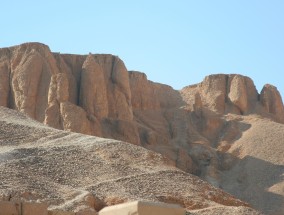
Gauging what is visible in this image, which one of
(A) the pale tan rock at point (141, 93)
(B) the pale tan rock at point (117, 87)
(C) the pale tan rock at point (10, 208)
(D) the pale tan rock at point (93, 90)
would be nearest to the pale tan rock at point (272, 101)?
(A) the pale tan rock at point (141, 93)

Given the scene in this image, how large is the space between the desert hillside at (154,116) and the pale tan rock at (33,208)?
31.2 m

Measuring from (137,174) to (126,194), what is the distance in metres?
2.92

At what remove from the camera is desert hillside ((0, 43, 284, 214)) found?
4781 cm

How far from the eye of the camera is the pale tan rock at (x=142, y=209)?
10.2 meters

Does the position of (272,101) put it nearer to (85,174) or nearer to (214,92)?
(214,92)

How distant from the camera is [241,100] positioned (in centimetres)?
6291

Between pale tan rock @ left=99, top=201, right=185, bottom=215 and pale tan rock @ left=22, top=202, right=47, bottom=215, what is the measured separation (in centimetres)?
333

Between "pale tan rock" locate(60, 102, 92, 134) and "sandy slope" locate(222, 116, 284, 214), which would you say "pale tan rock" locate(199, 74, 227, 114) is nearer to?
"sandy slope" locate(222, 116, 284, 214)

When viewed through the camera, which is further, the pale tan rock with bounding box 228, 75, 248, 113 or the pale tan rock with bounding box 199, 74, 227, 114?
the pale tan rock with bounding box 199, 74, 227, 114

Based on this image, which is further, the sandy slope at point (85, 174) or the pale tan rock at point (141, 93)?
the pale tan rock at point (141, 93)

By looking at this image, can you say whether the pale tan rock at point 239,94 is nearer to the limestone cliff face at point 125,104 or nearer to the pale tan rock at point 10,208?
the limestone cliff face at point 125,104

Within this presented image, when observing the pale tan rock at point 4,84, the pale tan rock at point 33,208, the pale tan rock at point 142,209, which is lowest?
the pale tan rock at point 33,208

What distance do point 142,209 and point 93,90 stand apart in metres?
42.8

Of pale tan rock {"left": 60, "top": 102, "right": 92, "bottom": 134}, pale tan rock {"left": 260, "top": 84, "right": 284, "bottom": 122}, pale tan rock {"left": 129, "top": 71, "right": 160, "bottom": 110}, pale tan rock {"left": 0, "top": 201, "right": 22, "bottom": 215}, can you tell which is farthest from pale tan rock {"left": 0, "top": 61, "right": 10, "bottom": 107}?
pale tan rock {"left": 0, "top": 201, "right": 22, "bottom": 215}
